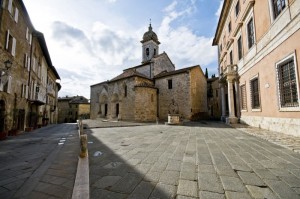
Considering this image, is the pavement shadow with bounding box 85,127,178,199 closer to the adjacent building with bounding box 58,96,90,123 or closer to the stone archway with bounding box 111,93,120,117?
the stone archway with bounding box 111,93,120,117

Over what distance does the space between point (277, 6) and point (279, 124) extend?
17.7 feet

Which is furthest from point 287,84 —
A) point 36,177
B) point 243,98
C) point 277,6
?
point 36,177

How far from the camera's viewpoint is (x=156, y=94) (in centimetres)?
2267

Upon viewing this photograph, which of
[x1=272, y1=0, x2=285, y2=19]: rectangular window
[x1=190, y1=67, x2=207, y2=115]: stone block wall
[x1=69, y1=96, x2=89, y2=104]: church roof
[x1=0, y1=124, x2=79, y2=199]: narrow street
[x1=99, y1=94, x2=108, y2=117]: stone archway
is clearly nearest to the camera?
[x1=0, y1=124, x2=79, y2=199]: narrow street

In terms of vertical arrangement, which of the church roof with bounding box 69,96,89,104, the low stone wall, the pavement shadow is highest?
the church roof with bounding box 69,96,89,104

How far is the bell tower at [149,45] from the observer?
31.9m

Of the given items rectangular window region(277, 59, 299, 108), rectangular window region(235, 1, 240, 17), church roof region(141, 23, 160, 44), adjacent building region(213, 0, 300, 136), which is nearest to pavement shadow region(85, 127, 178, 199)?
adjacent building region(213, 0, 300, 136)

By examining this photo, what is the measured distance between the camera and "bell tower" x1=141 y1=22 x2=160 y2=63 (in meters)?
31.9

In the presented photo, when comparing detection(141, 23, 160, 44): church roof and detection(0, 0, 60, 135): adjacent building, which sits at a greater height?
detection(141, 23, 160, 44): church roof

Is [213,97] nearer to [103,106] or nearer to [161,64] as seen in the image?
[161,64]

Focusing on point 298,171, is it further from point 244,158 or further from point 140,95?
point 140,95

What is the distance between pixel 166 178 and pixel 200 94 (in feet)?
70.7

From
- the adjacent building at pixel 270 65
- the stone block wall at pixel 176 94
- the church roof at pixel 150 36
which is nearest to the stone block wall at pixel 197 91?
the stone block wall at pixel 176 94

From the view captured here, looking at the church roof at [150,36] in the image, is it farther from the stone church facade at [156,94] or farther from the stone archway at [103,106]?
the stone archway at [103,106]
